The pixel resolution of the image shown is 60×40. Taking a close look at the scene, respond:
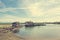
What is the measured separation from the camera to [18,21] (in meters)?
5.13

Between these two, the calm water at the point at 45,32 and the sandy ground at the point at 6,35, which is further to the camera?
the calm water at the point at 45,32

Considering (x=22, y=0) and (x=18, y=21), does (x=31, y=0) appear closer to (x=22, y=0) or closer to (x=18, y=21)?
(x=22, y=0)

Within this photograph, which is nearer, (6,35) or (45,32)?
(6,35)

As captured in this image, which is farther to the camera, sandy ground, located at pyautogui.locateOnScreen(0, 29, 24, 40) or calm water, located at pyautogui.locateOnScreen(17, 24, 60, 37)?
calm water, located at pyautogui.locateOnScreen(17, 24, 60, 37)

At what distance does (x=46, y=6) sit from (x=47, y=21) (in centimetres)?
42

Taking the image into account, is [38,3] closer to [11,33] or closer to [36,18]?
[36,18]

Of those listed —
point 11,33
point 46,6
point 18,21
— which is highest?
point 46,6

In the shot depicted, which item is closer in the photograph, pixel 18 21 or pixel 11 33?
pixel 18 21

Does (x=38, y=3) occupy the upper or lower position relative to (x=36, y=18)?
upper

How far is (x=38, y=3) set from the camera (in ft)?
16.5

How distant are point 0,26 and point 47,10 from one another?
55.4 inches

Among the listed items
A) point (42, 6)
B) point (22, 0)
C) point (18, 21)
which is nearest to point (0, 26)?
point (18, 21)

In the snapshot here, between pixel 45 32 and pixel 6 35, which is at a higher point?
pixel 6 35

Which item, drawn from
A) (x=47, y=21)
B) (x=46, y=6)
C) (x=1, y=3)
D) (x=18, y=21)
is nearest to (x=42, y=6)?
(x=46, y=6)
